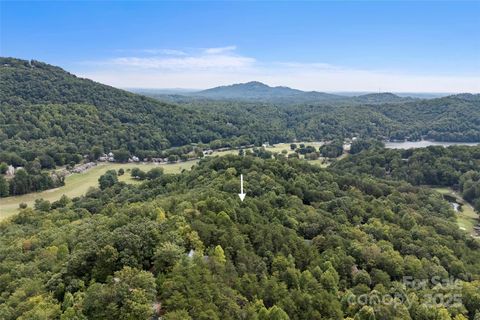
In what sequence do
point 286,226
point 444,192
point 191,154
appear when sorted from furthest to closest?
point 191,154, point 444,192, point 286,226

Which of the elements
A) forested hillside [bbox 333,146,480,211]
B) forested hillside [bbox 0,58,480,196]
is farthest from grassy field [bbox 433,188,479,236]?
forested hillside [bbox 0,58,480,196]

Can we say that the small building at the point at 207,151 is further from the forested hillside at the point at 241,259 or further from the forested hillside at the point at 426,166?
the forested hillside at the point at 241,259

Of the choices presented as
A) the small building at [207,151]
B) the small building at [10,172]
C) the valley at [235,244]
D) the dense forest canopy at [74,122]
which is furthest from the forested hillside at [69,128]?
the small building at [207,151]

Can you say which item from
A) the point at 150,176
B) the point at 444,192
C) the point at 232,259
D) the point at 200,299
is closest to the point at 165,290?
the point at 200,299

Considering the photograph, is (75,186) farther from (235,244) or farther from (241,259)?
(241,259)

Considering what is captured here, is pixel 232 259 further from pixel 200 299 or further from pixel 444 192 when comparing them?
pixel 444 192

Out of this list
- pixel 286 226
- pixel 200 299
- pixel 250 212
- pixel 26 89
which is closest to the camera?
pixel 200 299
